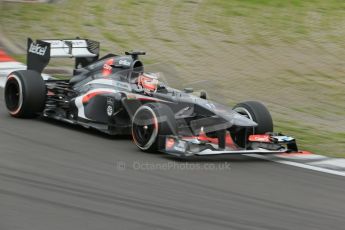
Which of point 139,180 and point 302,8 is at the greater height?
point 302,8

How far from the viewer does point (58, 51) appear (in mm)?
12234

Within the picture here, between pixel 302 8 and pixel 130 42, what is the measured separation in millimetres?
6473

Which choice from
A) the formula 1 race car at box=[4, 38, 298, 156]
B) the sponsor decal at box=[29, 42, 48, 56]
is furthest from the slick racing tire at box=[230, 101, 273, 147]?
the sponsor decal at box=[29, 42, 48, 56]

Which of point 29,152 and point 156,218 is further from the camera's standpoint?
point 29,152

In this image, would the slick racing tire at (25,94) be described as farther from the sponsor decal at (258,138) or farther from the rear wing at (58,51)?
the sponsor decal at (258,138)

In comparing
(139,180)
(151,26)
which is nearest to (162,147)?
(139,180)

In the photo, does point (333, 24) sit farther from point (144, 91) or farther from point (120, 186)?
point (120, 186)

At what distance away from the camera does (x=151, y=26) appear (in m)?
20.3

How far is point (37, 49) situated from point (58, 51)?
1.05 ft

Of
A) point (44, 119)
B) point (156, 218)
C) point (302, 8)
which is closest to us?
point (156, 218)

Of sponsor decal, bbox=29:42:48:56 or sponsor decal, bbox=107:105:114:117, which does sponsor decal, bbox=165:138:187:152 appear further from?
sponsor decal, bbox=29:42:48:56

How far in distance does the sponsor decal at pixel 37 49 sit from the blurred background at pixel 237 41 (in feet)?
8.16

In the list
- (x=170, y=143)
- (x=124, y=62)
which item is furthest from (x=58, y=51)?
(x=170, y=143)

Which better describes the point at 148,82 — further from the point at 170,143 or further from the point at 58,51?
the point at 58,51
